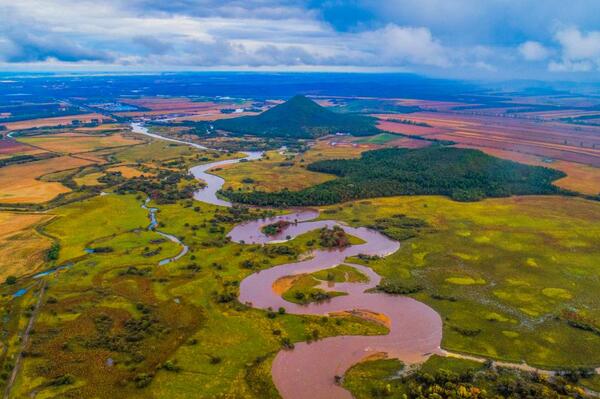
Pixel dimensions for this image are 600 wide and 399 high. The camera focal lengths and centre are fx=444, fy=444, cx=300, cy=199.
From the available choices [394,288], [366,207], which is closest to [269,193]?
[366,207]

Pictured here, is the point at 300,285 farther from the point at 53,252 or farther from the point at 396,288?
the point at 53,252

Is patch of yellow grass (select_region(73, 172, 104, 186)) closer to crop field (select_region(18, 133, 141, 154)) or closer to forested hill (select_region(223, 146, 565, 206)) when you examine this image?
forested hill (select_region(223, 146, 565, 206))

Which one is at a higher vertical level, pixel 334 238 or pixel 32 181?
pixel 334 238

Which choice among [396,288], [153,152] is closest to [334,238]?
[396,288]

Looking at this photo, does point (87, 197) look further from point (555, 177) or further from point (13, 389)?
point (555, 177)

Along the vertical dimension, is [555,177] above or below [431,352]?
above

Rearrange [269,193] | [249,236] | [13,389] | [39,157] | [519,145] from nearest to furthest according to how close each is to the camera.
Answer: [13,389] < [249,236] < [269,193] < [39,157] < [519,145]

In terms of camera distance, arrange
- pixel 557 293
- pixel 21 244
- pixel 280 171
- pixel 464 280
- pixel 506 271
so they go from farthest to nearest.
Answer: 1. pixel 280 171
2. pixel 21 244
3. pixel 506 271
4. pixel 464 280
5. pixel 557 293
